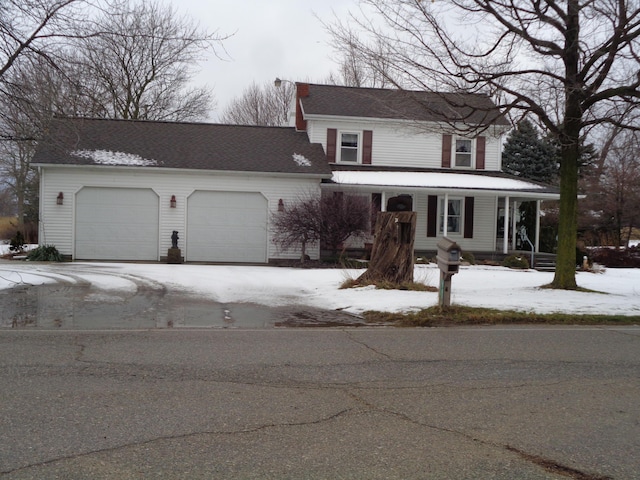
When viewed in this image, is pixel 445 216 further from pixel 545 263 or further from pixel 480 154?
pixel 480 154

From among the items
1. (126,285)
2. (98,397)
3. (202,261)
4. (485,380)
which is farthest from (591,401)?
(202,261)

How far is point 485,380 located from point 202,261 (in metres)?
17.3

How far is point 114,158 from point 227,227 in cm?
484

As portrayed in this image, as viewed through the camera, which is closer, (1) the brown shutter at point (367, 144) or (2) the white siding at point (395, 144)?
(2) the white siding at point (395, 144)

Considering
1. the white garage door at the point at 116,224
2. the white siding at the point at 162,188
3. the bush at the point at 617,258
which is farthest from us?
the bush at the point at 617,258

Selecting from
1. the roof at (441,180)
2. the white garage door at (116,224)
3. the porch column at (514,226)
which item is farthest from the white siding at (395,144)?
the white garage door at (116,224)

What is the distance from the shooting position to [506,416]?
5219 mm

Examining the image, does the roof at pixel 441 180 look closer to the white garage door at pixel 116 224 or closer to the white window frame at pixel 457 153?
the white window frame at pixel 457 153

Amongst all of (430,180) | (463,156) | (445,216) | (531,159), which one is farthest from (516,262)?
(531,159)

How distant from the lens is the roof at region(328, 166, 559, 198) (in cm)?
2312

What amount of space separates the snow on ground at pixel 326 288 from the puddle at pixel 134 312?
0.64m

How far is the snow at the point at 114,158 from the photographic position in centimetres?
2172

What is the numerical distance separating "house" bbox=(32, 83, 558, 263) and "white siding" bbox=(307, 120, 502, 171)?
6 centimetres

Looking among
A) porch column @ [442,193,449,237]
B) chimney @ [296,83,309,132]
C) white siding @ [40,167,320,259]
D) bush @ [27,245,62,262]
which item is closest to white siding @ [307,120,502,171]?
chimney @ [296,83,309,132]
